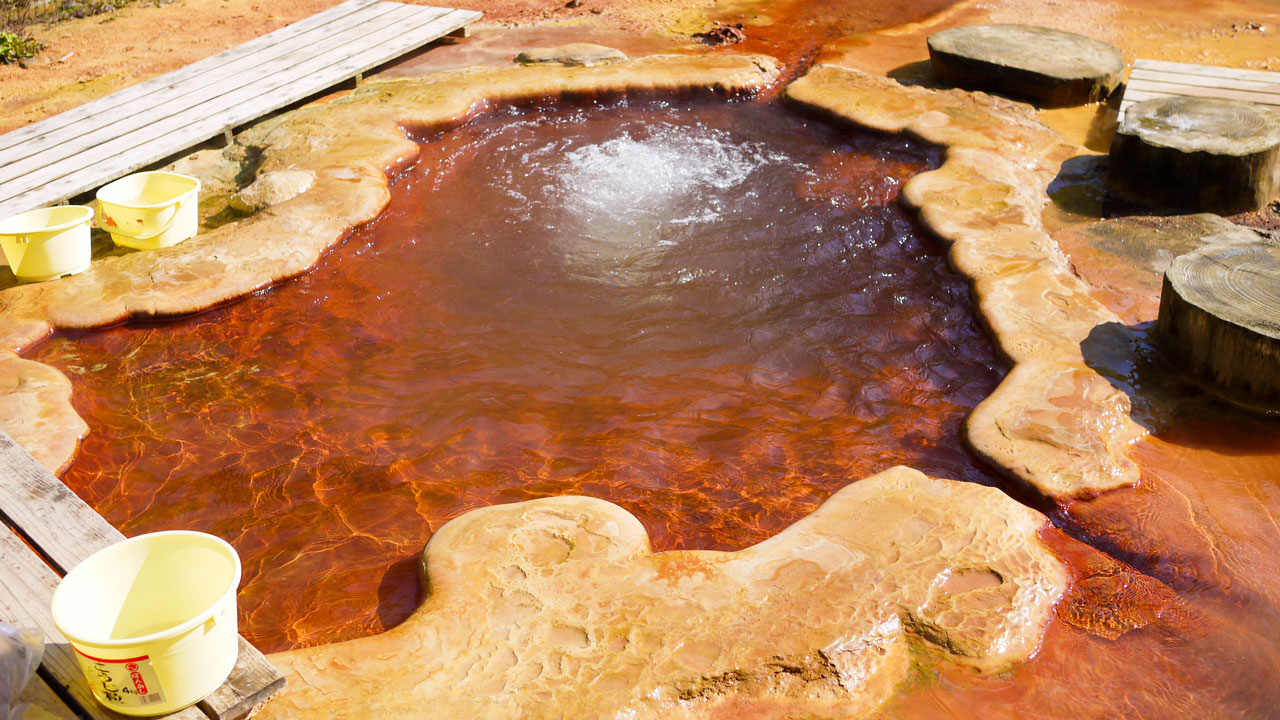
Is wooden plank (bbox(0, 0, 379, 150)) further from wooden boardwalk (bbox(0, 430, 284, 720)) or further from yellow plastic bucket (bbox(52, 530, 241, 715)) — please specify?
yellow plastic bucket (bbox(52, 530, 241, 715))

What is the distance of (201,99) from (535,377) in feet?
13.4

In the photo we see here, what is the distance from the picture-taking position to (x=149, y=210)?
510cm

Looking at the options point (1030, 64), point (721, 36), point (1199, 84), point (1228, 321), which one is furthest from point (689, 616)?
point (721, 36)

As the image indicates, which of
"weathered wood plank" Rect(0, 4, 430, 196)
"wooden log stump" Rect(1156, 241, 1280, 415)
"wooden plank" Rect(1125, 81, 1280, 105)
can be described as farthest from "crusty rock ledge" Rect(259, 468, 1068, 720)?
"wooden plank" Rect(1125, 81, 1280, 105)

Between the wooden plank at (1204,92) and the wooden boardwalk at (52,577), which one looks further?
the wooden plank at (1204,92)

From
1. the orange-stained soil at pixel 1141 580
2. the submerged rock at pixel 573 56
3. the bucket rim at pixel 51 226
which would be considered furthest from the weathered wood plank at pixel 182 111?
the orange-stained soil at pixel 1141 580

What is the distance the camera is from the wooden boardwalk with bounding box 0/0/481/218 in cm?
580

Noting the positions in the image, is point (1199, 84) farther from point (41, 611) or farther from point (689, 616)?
point (41, 611)

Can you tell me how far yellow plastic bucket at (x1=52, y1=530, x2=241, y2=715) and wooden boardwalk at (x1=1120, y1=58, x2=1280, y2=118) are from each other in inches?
254

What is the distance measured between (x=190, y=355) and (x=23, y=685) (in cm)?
243

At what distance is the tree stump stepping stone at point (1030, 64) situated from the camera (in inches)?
287

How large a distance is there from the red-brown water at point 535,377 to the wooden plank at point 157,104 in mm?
1897

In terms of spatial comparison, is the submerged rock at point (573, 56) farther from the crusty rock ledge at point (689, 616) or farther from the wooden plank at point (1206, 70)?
the crusty rock ledge at point (689, 616)

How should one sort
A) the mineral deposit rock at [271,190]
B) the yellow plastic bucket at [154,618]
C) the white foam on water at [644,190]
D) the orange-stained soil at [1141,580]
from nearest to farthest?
the yellow plastic bucket at [154,618], the orange-stained soil at [1141,580], the white foam on water at [644,190], the mineral deposit rock at [271,190]
